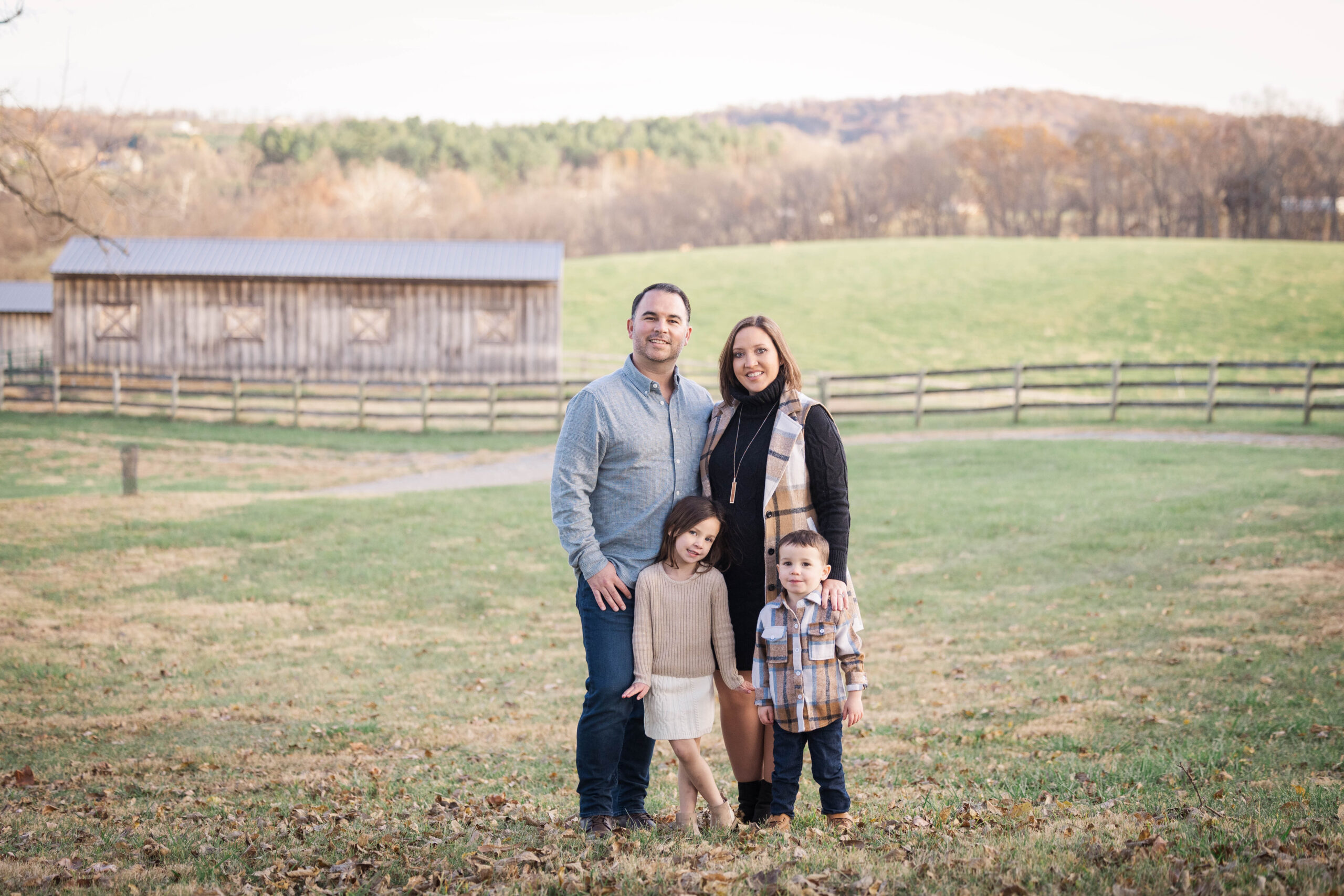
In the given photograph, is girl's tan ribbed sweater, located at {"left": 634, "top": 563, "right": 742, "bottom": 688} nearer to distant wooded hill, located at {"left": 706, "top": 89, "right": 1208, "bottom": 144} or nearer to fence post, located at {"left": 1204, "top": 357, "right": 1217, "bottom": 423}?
fence post, located at {"left": 1204, "top": 357, "right": 1217, "bottom": 423}

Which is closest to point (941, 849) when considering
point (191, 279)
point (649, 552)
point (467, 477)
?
point (649, 552)

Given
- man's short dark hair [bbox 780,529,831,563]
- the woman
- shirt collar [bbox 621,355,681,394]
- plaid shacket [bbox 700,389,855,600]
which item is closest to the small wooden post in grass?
shirt collar [bbox 621,355,681,394]

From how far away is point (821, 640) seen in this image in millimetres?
3859

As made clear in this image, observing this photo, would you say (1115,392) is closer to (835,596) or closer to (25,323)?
(835,596)

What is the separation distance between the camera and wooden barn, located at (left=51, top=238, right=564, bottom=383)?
2583 centimetres

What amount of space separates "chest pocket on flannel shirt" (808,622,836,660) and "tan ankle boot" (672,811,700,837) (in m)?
0.88

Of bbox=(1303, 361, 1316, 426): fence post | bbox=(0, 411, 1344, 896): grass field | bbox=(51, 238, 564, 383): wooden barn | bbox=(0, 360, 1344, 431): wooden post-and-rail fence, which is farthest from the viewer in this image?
bbox=(51, 238, 564, 383): wooden barn

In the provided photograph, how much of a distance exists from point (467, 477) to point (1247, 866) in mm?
14882

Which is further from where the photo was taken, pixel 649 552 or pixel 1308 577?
pixel 1308 577

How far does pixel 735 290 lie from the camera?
156 feet

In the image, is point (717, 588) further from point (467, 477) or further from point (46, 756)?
point (467, 477)

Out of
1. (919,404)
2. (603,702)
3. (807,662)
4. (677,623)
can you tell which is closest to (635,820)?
(603,702)

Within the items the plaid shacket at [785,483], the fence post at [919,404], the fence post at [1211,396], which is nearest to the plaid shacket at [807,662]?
the plaid shacket at [785,483]

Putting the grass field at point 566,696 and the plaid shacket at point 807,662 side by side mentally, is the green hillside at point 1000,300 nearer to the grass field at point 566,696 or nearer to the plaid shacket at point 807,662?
the grass field at point 566,696
